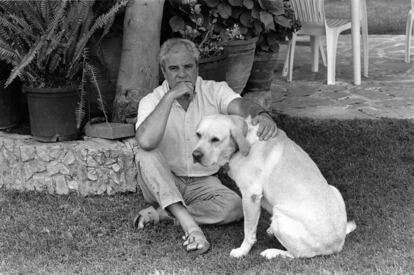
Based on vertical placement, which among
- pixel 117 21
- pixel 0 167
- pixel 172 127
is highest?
pixel 117 21

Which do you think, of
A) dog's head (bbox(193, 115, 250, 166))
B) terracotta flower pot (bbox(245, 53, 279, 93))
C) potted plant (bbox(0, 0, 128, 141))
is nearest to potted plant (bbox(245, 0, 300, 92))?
terracotta flower pot (bbox(245, 53, 279, 93))

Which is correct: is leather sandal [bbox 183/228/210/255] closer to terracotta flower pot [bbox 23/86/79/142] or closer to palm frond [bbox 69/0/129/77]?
terracotta flower pot [bbox 23/86/79/142]

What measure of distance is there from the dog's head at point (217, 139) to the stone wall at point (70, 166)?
1.25 metres

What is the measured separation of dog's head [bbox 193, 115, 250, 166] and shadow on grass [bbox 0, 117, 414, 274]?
0.61 meters

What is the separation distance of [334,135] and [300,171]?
2455mm

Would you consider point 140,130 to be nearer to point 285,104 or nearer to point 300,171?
point 300,171

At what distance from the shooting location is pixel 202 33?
5629mm

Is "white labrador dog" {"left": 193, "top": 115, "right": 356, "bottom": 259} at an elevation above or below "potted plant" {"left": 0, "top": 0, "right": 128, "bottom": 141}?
below

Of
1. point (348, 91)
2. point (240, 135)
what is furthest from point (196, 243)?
point (348, 91)

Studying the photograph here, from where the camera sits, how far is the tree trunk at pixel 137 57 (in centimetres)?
497

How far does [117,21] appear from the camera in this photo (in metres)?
5.40

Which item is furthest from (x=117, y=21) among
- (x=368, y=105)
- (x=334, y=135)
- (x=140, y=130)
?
(x=368, y=105)

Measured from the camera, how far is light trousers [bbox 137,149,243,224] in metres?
3.98

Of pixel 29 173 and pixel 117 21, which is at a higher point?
pixel 117 21
